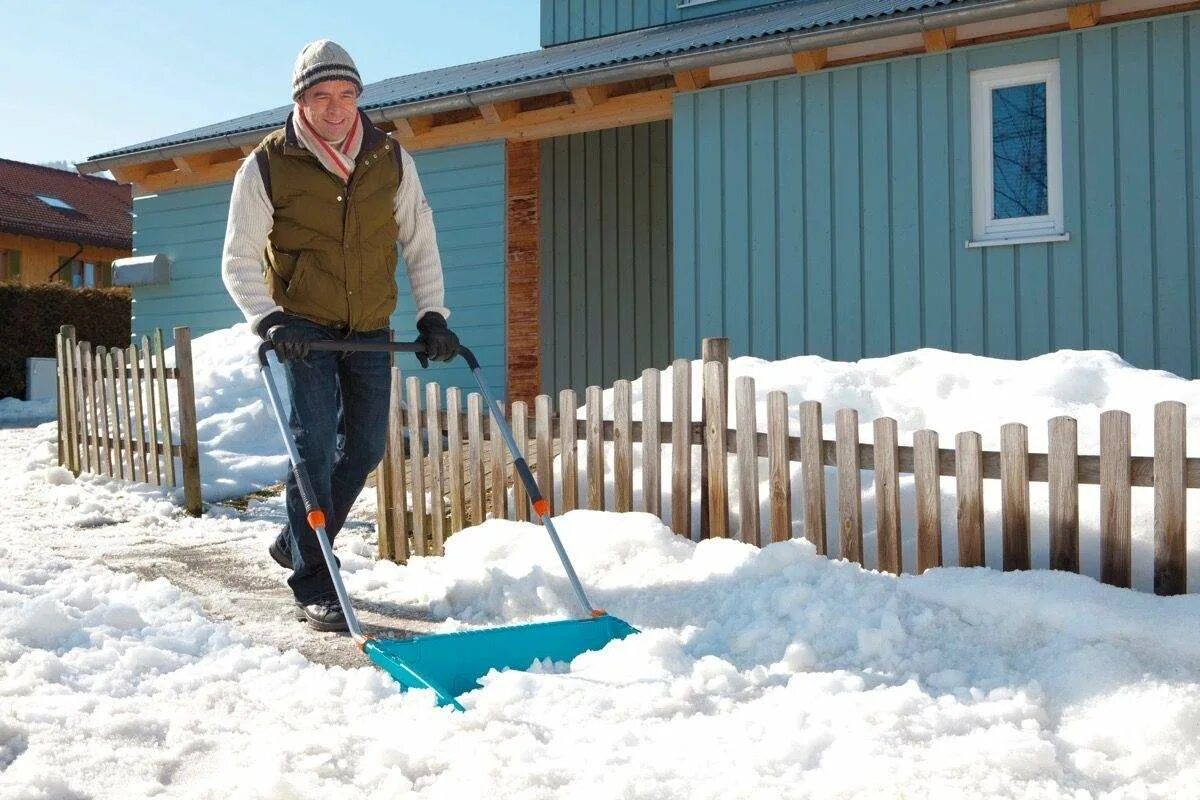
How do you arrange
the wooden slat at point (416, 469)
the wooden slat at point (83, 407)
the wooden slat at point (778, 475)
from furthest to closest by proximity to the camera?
1. the wooden slat at point (83, 407)
2. the wooden slat at point (416, 469)
3. the wooden slat at point (778, 475)

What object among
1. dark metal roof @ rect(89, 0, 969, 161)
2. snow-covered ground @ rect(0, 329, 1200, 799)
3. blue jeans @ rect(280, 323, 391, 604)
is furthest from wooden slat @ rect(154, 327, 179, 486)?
blue jeans @ rect(280, 323, 391, 604)

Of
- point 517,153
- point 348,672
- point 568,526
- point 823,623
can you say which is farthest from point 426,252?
point 517,153

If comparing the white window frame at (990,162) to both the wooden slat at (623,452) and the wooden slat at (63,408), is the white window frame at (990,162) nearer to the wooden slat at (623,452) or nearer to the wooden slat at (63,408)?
the wooden slat at (623,452)

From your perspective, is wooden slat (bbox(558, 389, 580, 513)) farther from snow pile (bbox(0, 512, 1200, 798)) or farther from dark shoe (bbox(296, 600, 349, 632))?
→ dark shoe (bbox(296, 600, 349, 632))

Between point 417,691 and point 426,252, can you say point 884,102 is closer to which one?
point 426,252

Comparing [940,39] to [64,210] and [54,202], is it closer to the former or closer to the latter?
[64,210]

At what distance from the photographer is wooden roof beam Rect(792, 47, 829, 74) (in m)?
8.29

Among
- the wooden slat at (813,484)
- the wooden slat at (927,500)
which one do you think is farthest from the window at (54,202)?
the wooden slat at (927,500)

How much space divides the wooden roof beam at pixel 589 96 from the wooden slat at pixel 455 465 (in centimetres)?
437

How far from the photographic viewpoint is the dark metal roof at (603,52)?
8.27 m

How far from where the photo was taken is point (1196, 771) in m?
2.60

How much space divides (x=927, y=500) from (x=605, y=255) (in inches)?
322

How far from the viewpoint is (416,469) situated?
5.85 meters

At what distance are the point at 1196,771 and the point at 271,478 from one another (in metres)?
7.14
